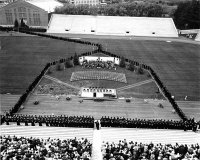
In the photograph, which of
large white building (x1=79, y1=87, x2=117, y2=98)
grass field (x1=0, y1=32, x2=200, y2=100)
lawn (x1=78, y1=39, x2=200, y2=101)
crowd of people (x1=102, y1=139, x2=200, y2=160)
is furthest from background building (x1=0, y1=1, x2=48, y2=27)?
crowd of people (x1=102, y1=139, x2=200, y2=160)

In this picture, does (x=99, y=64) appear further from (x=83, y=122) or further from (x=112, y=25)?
(x=112, y=25)

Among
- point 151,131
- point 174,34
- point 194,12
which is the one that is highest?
point 194,12

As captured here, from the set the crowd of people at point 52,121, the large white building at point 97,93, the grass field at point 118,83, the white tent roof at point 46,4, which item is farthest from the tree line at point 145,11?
the crowd of people at point 52,121

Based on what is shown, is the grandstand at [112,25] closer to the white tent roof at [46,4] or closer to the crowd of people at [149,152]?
the white tent roof at [46,4]

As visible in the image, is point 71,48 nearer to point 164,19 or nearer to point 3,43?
point 3,43

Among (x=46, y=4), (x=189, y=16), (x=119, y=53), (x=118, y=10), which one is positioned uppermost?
(x=46, y=4)

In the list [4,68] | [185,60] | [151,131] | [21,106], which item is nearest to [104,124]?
[151,131]

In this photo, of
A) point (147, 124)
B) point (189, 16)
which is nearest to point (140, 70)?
point (147, 124)
